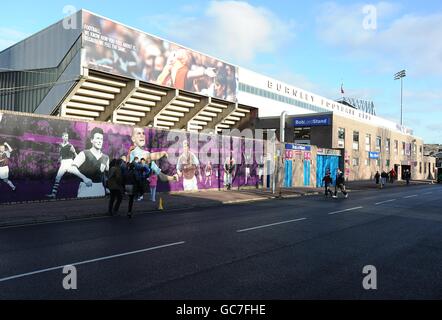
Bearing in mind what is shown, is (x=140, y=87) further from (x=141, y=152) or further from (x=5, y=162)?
(x=5, y=162)

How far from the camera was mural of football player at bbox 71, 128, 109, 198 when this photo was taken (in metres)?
16.7

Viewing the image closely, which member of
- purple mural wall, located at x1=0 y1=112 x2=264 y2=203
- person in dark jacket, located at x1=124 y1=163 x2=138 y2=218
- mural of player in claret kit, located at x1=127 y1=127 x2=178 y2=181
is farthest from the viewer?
mural of player in claret kit, located at x1=127 y1=127 x2=178 y2=181

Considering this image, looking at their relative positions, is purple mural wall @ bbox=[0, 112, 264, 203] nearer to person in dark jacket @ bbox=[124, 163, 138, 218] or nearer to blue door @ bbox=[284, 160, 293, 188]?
person in dark jacket @ bbox=[124, 163, 138, 218]

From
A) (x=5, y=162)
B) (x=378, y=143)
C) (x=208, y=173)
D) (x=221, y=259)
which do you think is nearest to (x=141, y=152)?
(x=208, y=173)

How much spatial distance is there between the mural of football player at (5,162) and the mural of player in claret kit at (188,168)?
894cm

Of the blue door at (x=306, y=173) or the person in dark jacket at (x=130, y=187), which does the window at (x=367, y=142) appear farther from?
the person in dark jacket at (x=130, y=187)

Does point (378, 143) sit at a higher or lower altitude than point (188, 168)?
higher

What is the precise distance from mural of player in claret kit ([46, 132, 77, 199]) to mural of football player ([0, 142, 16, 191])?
1759mm

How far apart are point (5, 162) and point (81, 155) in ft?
10.1

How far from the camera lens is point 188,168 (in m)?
22.4

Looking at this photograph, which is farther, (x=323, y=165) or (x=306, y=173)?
(x=323, y=165)

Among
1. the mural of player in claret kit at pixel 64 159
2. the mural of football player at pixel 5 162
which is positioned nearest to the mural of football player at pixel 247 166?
the mural of player in claret kit at pixel 64 159

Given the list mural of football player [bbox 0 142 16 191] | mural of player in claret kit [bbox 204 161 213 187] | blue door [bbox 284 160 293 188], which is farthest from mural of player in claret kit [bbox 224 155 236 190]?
mural of football player [bbox 0 142 16 191]

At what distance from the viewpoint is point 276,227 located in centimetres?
1064
